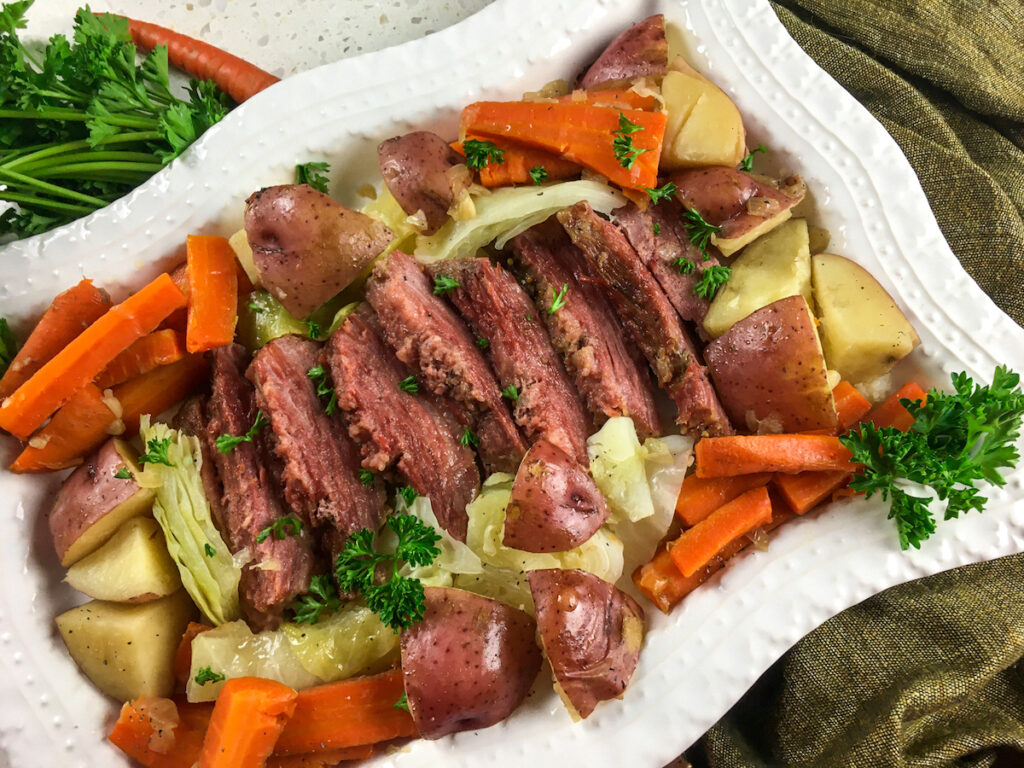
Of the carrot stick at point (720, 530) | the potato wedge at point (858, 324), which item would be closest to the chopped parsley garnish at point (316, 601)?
the carrot stick at point (720, 530)

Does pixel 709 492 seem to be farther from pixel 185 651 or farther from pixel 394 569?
pixel 185 651

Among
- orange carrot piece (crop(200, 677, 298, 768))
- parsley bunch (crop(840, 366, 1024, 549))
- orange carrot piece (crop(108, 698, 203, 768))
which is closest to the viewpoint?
parsley bunch (crop(840, 366, 1024, 549))

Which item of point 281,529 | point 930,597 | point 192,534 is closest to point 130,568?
point 192,534

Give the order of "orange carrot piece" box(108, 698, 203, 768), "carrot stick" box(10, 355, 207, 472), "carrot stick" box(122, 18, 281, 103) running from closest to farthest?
"orange carrot piece" box(108, 698, 203, 768)
"carrot stick" box(10, 355, 207, 472)
"carrot stick" box(122, 18, 281, 103)

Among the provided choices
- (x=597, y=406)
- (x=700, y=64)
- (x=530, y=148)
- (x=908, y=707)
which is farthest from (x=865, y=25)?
(x=908, y=707)

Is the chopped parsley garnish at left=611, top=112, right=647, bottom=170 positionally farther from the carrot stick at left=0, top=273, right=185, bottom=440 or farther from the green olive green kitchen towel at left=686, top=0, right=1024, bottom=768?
the carrot stick at left=0, top=273, right=185, bottom=440

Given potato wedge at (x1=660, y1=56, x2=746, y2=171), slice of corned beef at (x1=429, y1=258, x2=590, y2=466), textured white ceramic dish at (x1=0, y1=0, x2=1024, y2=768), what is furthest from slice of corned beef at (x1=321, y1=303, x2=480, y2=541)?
potato wedge at (x1=660, y1=56, x2=746, y2=171)

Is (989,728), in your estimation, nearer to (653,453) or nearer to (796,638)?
(796,638)
